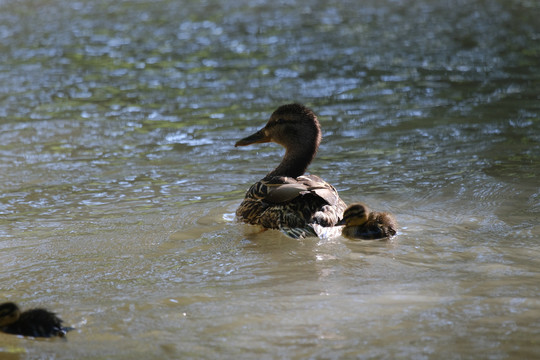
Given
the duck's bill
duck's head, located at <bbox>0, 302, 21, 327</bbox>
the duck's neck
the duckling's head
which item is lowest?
duck's head, located at <bbox>0, 302, 21, 327</bbox>

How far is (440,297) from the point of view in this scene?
4.32 metres

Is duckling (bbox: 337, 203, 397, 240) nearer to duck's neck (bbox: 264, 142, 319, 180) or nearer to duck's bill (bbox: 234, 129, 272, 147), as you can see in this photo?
duck's neck (bbox: 264, 142, 319, 180)

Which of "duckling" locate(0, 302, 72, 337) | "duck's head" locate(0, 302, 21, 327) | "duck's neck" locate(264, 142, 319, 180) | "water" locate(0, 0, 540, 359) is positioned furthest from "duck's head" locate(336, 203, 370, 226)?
"duck's head" locate(0, 302, 21, 327)

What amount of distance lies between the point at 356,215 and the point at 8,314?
8.71ft

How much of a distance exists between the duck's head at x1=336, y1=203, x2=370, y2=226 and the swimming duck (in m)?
0.20

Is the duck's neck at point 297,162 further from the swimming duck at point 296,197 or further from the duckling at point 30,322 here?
the duckling at point 30,322

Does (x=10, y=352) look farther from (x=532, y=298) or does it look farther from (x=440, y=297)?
(x=532, y=298)

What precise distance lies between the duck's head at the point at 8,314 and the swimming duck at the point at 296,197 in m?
2.29

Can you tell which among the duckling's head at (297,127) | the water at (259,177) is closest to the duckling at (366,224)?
the water at (259,177)

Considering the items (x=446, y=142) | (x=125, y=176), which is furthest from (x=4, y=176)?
(x=446, y=142)

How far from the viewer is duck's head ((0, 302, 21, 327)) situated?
155 inches

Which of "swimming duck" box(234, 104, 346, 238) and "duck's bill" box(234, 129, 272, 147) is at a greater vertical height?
"duck's bill" box(234, 129, 272, 147)

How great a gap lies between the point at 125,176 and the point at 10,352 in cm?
383

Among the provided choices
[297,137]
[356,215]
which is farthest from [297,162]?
[356,215]
